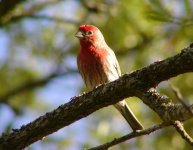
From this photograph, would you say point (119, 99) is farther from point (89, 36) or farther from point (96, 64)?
point (89, 36)

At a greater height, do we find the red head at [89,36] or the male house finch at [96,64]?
the red head at [89,36]

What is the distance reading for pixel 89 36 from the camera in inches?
308

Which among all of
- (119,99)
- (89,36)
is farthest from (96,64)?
(119,99)

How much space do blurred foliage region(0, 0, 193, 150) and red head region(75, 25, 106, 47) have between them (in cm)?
27

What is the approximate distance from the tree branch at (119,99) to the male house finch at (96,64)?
274 centimetres

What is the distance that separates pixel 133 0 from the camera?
722 cm

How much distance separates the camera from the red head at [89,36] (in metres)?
7.80

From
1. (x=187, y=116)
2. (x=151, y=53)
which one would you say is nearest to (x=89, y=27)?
(x=151, y=53)

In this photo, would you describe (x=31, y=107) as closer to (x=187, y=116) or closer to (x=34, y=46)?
(x=34, y=46)

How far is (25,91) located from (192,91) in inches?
115

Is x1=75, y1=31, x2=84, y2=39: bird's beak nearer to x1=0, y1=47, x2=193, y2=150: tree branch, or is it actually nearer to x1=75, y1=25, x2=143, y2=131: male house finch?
x1=75, y1=25, x2=143, y2=131: male house finch

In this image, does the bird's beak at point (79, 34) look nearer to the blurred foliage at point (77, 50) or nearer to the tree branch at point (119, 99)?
the blurred foliage at point (77, 50)

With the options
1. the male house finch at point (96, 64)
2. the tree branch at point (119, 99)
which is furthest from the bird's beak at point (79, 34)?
the tree branch at point (119, 99)

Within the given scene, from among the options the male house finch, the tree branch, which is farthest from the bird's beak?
the tree branch
